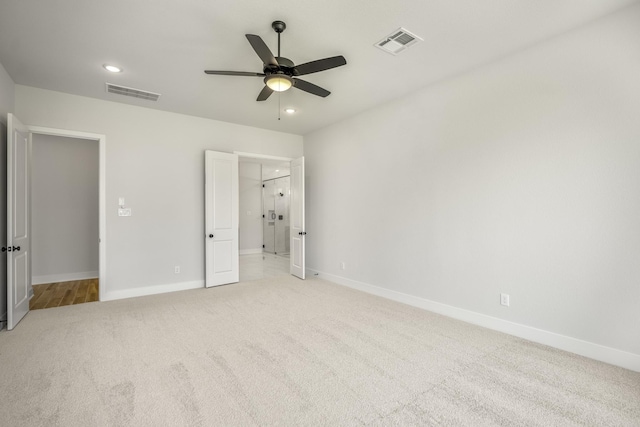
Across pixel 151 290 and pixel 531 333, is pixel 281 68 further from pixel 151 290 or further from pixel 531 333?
pixel 151 290

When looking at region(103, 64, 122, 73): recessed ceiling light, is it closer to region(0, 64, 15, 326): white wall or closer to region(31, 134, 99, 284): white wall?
region(0, 64, 15, 326): white wall

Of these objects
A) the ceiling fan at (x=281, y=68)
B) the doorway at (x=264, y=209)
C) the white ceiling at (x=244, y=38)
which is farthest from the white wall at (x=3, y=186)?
the doorway at (x=264, y=209)

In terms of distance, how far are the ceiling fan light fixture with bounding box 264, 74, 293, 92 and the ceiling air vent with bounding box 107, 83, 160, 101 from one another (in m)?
2.20

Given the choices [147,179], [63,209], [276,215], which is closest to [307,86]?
[147,179]

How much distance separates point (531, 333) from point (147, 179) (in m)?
5.24

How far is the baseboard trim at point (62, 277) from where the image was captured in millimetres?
5218

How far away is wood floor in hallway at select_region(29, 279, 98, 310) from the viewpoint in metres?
4.13

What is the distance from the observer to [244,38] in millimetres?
2730

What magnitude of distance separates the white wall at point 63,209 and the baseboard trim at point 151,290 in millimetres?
2030

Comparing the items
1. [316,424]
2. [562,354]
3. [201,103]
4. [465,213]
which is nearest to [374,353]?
[316,424]

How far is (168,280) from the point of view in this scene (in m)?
4.71

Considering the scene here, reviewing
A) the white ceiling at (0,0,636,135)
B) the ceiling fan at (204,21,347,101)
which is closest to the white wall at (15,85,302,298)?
the white ceiling at (0,0,636,135)

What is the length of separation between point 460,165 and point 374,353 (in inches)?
89.9

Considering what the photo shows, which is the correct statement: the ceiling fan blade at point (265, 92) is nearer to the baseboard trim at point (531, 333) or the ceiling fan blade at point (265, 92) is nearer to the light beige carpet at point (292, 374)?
the light beige carpet at point (292, 374)
